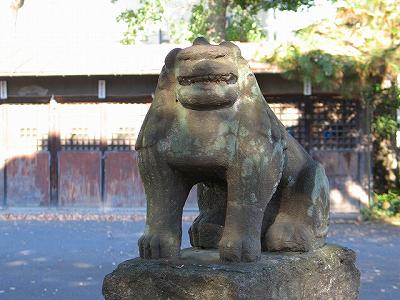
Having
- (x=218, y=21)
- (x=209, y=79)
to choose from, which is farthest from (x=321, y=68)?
(x=209, y=79)

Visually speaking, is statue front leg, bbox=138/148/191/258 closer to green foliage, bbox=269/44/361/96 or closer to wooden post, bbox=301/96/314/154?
green foliage, bbox=269/44/361/96

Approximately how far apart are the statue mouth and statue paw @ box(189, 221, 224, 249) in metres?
0.72

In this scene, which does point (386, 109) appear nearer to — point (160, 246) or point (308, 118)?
point (308, 118)

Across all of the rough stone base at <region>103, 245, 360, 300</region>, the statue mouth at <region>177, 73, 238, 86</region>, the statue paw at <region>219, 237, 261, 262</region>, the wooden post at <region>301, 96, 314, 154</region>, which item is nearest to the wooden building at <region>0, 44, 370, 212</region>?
the wooden post at <region>301, 96, 314, 154</region>

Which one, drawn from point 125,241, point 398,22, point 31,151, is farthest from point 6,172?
point 398,22

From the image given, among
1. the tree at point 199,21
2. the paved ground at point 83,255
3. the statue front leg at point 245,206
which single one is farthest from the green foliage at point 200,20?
the statue front leg at point 245,206

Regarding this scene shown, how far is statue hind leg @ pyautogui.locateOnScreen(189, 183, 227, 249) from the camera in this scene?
2883mm

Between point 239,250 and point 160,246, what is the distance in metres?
0.35

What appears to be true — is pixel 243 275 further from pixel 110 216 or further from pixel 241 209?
pixel 110 216

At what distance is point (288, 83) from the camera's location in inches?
453

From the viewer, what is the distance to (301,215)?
9.45 feet

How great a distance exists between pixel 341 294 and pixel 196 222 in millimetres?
808

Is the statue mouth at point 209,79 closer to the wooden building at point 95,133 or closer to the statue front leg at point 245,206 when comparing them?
the statue front leg at point 245,206

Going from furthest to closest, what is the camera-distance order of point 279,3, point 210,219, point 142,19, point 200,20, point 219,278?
point 142,19 < point 200,20 < point 279,3 < point 210,219 < point 219,278
